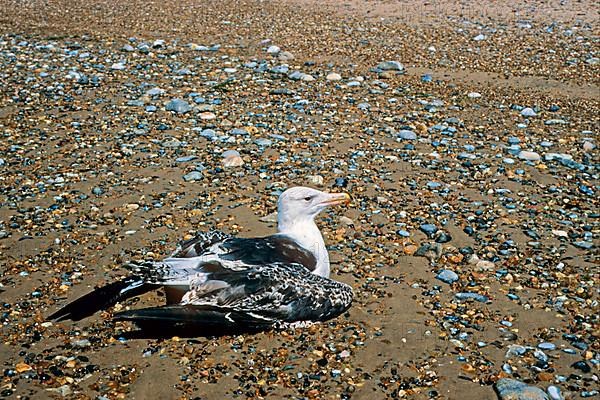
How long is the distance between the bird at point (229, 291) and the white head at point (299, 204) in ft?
1.49

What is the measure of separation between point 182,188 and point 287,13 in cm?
1111

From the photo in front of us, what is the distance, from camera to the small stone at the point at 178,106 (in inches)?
443

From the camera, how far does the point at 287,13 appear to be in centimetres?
1875

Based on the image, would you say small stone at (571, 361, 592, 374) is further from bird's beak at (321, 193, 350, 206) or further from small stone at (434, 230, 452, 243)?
bird's beak at (321, 193, 350, 206)

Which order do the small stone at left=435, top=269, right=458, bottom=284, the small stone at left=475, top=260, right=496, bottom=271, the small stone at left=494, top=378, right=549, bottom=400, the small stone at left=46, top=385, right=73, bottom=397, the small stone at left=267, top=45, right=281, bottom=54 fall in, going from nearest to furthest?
1. the small stone at left=494, top=378, right=549, bottom=400
2. the small stone at left=46, top=385, right=73, bottom=397
3. the small stone at left=435, top=269, right=458, bottom=284
4. the small stone at left=475, top=260, right=496, bottom=271
5. the small stone at left=267, top=45, right=281, bottom=54

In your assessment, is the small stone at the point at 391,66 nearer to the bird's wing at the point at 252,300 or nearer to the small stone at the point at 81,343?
the bird's wing at the point at 252,300

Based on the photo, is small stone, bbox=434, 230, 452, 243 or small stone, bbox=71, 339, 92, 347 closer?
small stone, bbox=71, 339, 92, 347

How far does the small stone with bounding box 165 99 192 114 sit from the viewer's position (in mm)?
11242

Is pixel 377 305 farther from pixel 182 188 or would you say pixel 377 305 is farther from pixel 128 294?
pixel 182 188

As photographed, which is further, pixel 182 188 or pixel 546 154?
pixel 546 154

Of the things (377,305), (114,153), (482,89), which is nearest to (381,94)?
(482,89)

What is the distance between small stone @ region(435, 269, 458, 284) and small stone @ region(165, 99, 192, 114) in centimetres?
567

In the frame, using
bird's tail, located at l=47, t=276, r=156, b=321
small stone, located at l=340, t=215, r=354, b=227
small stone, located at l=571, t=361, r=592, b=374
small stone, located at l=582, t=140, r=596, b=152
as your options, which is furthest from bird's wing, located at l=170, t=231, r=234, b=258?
small stone, located at l=582, t=140, r=596, b=152

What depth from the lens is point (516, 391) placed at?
5.32 meters
